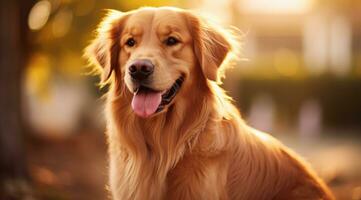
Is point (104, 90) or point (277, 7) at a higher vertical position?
point (104, 90)

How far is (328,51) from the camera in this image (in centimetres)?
2761

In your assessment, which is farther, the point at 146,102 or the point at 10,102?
the point at 10,102

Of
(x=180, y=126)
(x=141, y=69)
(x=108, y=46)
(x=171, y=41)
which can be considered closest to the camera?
(x=141, y=69)

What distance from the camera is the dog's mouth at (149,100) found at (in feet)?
16.7

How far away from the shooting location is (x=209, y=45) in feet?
17.3

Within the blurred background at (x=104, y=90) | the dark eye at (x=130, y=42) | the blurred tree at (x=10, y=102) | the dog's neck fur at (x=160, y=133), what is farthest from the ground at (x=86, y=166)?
the dark eye at (x=130, y=42)

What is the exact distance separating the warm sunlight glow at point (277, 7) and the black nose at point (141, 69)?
21.2m

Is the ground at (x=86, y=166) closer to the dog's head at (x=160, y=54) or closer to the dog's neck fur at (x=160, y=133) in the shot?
the dog's neck fur at (x=160, y=133)

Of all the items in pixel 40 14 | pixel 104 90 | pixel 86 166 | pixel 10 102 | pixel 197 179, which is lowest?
pixel 86 166

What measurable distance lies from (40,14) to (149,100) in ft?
16.3

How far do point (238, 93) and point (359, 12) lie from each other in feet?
28.4

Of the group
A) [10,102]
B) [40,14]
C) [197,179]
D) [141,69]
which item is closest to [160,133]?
[197,179]

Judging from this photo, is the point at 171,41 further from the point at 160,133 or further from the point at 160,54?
the point at 160,133

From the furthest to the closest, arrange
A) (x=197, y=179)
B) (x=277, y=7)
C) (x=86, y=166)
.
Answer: (x=277, y=7)
(x=86, y=166)
(x=197, y=179)
